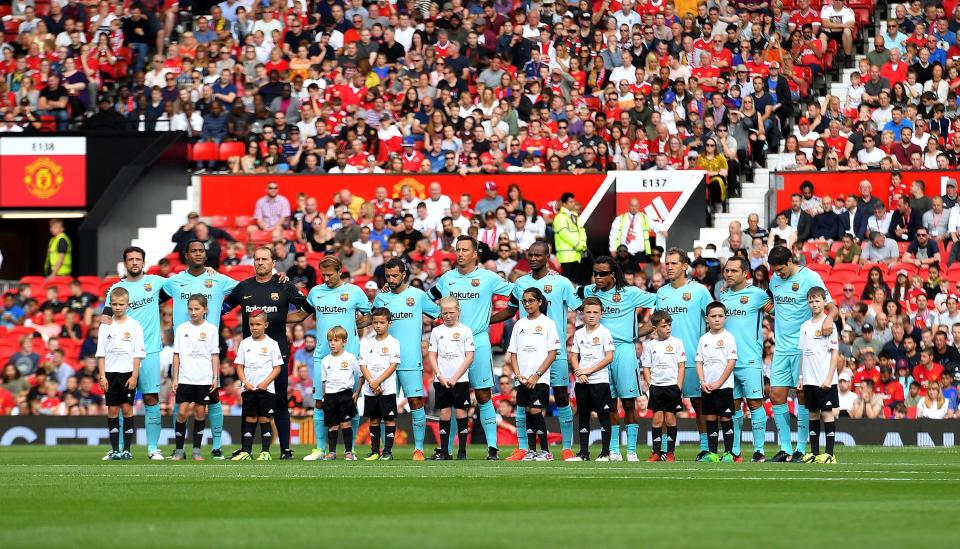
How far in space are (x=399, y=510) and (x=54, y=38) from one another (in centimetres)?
2429

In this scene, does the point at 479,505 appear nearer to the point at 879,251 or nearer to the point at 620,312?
the point at 620,312

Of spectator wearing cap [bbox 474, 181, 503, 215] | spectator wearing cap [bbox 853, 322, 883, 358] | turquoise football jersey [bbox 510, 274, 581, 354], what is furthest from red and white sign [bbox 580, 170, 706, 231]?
turquoise football jersey [bbox 510, 274, 581, 354]

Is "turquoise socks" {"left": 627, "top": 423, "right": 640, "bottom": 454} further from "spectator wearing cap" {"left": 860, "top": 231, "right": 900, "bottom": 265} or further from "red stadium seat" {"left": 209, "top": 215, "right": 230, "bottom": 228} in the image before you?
"red stadium seat" {"left": 209, "top": 215, "right": 230, "bottom": 228}

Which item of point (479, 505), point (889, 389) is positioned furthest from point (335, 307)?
point (889, 389)

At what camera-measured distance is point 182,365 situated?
17375 mm

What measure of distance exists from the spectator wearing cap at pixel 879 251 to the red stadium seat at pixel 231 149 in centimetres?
1147

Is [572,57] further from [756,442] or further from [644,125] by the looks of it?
[756,442]

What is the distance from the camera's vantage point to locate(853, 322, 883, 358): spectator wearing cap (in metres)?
23.3

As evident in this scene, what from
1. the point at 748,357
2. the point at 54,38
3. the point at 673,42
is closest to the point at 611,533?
the point at 748,357

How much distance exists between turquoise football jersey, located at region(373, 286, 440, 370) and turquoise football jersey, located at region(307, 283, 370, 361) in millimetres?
316

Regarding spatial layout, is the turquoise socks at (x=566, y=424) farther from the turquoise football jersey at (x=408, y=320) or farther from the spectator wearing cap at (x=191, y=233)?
the spectator wearing cap at (x=191, y=233)

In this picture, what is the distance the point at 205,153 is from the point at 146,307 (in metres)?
12.0

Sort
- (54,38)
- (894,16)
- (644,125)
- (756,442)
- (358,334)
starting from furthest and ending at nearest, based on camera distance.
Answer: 1. (54,38)
2. (894,16)
3. (644,125)
4. (358,334)
5. (756,442)

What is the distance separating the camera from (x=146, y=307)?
58.4 feet
